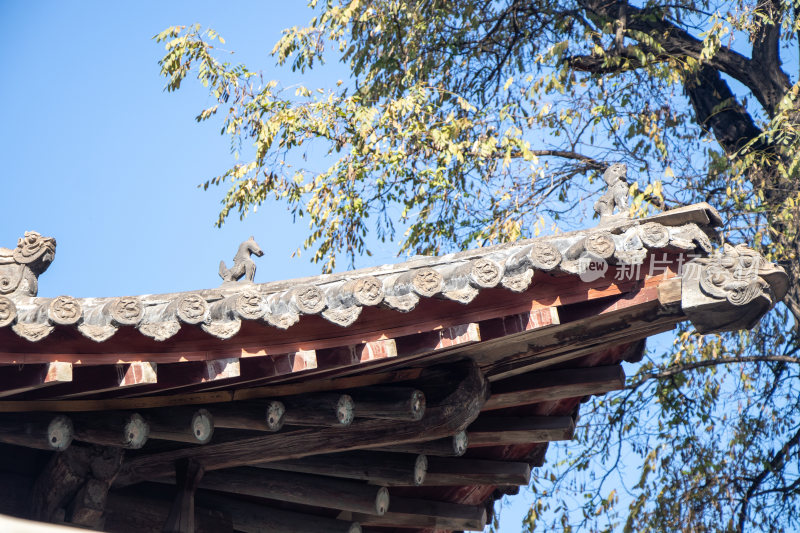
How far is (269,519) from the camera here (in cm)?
453

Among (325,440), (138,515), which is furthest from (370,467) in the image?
(138,515)

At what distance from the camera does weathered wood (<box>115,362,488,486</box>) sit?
3.80m

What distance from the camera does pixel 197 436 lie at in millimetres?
3555

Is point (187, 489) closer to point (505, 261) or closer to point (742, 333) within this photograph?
point (505, 261)

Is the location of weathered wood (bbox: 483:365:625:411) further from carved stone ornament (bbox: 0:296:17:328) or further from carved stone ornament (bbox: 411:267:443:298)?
carved stone ornament (bbox: 0:296:17:328)

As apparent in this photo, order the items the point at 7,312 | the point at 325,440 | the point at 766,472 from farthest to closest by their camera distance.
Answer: the point at 766,472 < the point at 325,440 < the point at 7,312

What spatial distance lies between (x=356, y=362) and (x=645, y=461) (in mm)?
5497

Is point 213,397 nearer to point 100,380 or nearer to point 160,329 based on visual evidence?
point 100,380

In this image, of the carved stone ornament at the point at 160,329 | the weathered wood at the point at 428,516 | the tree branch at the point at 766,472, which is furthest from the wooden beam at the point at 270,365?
the tree branch at the point at 766,472

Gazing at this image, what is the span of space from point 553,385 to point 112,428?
1771 millimetres

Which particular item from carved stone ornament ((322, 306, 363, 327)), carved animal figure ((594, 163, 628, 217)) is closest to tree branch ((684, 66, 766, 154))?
carved animal figure ((594, 163, 628, 217))

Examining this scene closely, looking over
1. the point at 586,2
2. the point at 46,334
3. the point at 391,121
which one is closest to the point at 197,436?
the point at 46,334

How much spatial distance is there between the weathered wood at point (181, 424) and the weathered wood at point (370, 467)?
2.34ft

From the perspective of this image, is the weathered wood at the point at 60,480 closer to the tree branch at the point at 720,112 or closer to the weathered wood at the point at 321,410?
the weathered wood at the point at 321,410
